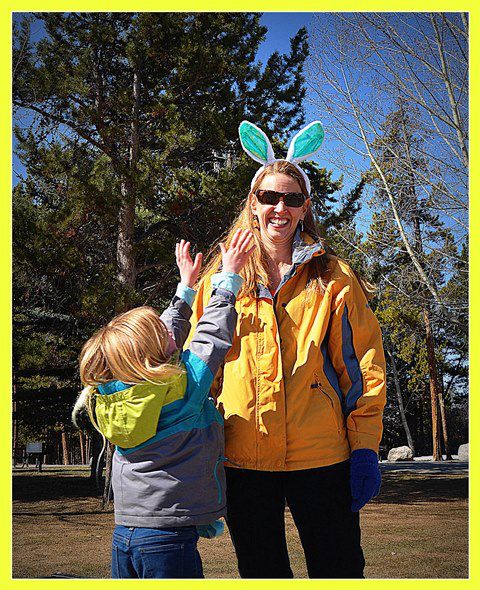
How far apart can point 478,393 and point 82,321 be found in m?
5.64

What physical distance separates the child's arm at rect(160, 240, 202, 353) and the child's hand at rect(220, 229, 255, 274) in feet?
0.48

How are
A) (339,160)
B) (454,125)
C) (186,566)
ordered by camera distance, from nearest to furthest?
1. (186,566)
2. (454,125)
3. (339,160)

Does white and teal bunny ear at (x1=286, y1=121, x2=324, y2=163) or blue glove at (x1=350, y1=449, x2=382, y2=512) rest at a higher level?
white and teal bunny ear at (x1=286, y1=121, x2=324, y2=163)

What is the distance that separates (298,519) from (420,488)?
361 inches

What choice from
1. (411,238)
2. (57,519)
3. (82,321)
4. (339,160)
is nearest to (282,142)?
(339,160)

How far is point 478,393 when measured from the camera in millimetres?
3670

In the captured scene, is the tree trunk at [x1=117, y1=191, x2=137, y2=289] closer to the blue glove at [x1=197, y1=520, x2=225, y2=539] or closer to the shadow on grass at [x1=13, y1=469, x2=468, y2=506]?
the shadow on grass at [x1=13, y1=469, x2=468, y2=506]

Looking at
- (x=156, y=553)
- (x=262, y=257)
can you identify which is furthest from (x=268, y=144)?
(x=156, y=553)

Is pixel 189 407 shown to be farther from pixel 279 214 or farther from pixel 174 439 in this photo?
pixel 279 214

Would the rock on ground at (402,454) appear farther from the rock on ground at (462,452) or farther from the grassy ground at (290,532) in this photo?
the grassy ground at (290,532)

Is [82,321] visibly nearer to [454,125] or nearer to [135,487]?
[454,125]

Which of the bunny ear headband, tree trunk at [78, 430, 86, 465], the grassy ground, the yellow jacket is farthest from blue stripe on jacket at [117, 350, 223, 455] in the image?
tree trunk at [78, 430, 86, 465]

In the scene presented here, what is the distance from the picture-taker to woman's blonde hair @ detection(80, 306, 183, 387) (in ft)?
5.03

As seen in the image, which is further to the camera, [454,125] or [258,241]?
[454,125]
